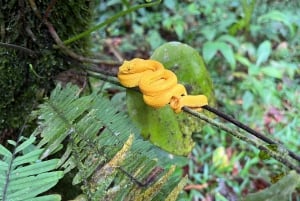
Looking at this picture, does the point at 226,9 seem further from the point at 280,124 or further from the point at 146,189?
the point at 146,189

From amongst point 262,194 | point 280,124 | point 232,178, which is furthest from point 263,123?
point 262,194

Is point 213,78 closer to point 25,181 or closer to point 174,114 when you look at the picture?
point 174,114

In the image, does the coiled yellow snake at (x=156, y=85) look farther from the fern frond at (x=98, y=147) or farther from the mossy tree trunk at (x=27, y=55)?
the mossy tree trunk at (x=27, y=55)

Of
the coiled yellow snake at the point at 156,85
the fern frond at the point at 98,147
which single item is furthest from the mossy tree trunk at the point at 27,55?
the coiled yellow snake at the point at 156,85

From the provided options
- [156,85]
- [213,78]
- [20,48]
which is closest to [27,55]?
[20,48]

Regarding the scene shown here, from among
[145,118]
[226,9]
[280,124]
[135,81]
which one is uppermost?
[135,81]

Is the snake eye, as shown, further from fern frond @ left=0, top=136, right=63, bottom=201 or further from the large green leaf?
fern frond @ left=0, top=136, right=63, bottom=201
